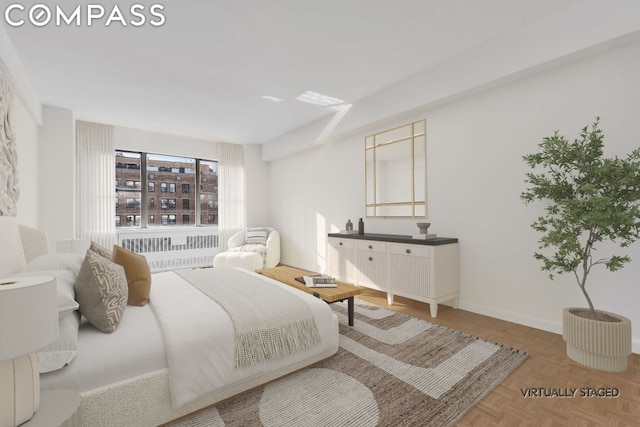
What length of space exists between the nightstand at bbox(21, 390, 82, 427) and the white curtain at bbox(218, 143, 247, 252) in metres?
5.25

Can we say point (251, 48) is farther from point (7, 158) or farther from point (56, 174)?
point (56, 174)

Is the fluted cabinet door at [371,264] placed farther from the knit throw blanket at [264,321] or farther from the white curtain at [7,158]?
the white curtain at [7,158]

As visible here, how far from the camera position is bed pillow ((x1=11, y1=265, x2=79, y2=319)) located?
4.63 feet

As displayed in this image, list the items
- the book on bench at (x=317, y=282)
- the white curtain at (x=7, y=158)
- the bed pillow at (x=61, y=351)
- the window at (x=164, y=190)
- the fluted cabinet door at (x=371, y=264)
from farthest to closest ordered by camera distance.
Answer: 1. the window at (x=164, y=190)
2. the fluted cabinet door at (x=371, y=264)
3. the book on bench at (x=317, y=282)
4. the white curtain at (x=7, y=158)
5. the bed pillow at (x=61, y=351)

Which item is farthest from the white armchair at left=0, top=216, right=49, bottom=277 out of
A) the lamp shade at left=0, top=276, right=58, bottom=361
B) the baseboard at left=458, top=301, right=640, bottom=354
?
the baseboard at left=458, top=301, right=640, bottom=354

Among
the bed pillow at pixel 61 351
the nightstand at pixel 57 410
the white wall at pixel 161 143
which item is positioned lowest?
the nightstand at pixel 57 410

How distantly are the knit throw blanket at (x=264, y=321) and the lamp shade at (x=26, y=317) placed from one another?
3.04ft

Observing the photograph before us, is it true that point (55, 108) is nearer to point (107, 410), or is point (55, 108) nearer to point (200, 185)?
point (200, 185)

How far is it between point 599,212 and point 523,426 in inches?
55.9

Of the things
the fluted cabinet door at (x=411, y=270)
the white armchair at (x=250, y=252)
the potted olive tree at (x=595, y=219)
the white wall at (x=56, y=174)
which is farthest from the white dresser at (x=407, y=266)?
the white wall at (x=56, y=174)

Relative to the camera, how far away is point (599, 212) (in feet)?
6.30

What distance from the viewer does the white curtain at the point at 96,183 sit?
4.92 m

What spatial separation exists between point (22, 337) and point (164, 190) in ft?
18.5

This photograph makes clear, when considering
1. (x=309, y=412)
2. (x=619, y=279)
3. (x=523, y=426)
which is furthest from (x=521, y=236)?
(x=309, y=412)
